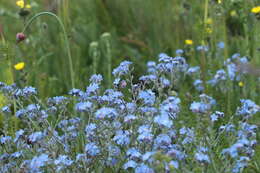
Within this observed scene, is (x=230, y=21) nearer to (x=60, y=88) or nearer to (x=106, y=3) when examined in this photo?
(x=106, y=3)

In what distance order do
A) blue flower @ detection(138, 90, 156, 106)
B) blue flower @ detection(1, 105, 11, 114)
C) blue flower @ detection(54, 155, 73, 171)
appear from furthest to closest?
blue flower @ detection(1, 105, 11, 114)
blue flower @ detection(138, 90, 156, 106)
blue flower @ detection(54, 155, 73, 171)

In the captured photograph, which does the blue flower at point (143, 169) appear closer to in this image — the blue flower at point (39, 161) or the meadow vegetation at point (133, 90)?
the meadow vegetation at point (133, 90)

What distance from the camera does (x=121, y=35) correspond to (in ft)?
14.5

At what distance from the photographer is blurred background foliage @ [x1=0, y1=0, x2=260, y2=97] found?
3275 millimetres

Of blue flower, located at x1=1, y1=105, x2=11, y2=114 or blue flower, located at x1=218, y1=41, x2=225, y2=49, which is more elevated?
blue flower, located at x1=218, y1=41, x2=225, y2=49

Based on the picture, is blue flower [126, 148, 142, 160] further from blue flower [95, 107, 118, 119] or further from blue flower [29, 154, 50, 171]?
blue flower [29, 154, 50, 171]

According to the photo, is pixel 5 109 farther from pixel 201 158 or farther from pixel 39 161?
pixel 201 158

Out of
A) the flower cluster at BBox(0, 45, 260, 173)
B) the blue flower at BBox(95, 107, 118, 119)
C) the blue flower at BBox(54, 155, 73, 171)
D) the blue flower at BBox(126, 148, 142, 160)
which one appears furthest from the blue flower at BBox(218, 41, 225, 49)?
the blue flower at BBox(54, 155, 73, 171)

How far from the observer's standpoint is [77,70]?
11.4ft

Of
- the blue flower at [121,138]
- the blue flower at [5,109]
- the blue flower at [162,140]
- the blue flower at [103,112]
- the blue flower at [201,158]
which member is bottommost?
the blue flower at [201,158]

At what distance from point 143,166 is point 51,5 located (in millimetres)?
2952

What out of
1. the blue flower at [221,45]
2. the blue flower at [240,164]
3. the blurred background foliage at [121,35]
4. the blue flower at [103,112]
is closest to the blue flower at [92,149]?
the blue flower at [103,112]

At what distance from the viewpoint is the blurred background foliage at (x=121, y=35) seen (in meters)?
3.28

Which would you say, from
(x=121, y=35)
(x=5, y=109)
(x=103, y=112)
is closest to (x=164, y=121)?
(x=103, y=112)
